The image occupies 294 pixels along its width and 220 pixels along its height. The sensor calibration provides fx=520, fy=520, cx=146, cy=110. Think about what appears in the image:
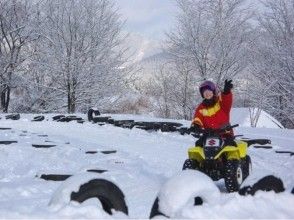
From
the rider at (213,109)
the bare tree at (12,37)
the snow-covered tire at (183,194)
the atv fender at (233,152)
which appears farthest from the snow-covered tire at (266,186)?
the bare tree at (12,37)

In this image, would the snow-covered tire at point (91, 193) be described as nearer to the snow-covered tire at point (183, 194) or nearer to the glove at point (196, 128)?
the snow-covered tire at point (183, 194)

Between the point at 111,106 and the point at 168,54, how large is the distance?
18.1ft

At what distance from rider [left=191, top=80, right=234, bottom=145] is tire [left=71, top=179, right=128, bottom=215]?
3.56 m

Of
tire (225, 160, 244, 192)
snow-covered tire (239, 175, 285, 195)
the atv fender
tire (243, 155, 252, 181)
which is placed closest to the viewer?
snow-covered tire (239, 175, 285, 195)

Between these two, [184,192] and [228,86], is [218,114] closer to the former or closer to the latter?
[228,86]

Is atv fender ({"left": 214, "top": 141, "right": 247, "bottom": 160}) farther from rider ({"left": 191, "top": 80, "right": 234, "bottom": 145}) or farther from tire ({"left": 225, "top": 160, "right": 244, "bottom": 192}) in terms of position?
rider ({"left": 191, "top": 80, "right": 234, "bottom": 145})

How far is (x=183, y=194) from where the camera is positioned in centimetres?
340

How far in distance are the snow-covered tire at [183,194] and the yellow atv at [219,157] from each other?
9.66 ft

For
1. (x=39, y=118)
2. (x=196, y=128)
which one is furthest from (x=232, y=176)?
(x=39, y=118)

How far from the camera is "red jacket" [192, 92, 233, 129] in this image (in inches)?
281

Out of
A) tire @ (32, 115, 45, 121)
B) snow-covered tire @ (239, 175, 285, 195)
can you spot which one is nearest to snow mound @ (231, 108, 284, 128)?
tire @ (32, 115, 45, 121)

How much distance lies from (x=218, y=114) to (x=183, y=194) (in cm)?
388

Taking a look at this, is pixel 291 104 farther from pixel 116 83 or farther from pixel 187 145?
pixel 187 145

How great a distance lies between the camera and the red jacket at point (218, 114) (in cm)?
714
